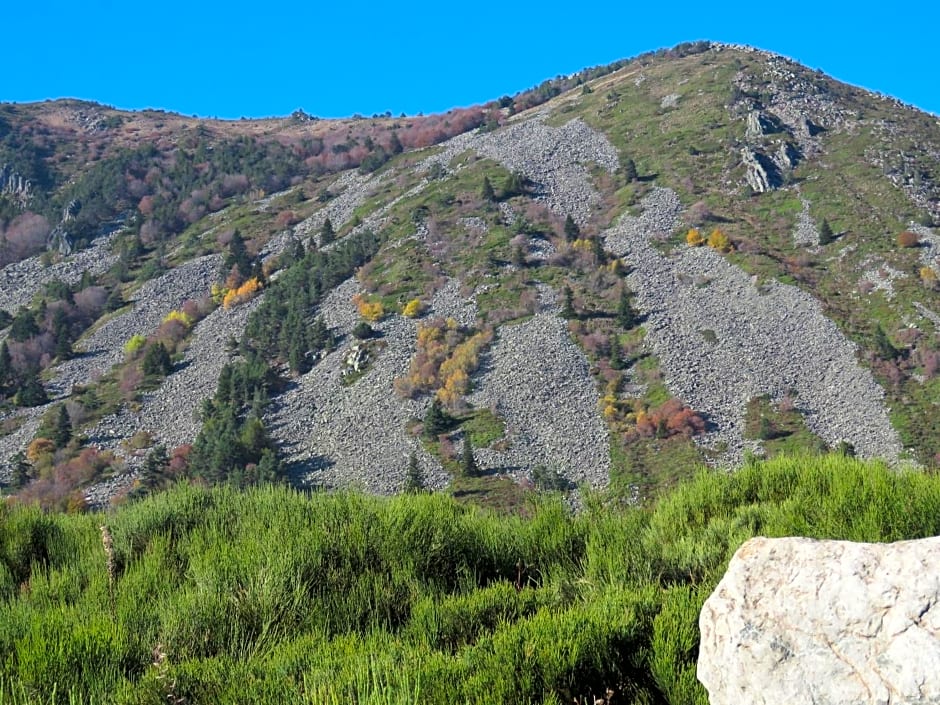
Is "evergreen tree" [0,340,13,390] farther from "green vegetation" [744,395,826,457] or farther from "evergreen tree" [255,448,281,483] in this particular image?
"green vegetation" [744,395,826,457]

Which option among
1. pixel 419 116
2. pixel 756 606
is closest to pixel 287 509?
pixel 756 606

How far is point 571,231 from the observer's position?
48.6 metres

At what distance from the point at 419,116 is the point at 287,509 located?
10196 cm

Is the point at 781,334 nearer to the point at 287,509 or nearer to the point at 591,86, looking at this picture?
the point at 287,509

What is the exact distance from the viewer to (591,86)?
84.8 metres

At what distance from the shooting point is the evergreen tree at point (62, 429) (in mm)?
33688

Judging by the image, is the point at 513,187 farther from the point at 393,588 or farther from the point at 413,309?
the point at 393,588

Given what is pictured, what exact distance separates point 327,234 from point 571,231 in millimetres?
18640

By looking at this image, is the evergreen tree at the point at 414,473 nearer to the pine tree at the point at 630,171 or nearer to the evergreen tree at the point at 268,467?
the evergreen tree at the point at 268,467

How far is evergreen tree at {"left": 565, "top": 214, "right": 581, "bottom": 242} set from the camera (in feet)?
159

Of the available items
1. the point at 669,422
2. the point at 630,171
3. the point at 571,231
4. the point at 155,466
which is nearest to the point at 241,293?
the point at 155,466

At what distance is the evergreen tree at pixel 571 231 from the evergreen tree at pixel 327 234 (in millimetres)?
17642

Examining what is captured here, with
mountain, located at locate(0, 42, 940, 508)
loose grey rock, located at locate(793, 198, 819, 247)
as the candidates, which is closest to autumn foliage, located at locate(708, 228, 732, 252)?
mountain, located at locate(0, 42, 940, 508)

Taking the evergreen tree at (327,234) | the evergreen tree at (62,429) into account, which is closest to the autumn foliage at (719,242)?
the evergreen tree at (327,234)
